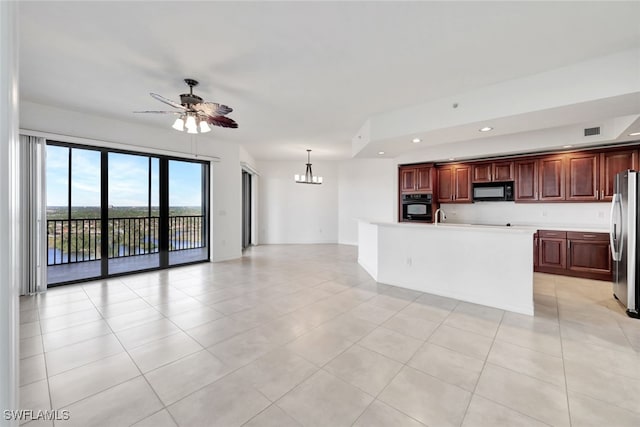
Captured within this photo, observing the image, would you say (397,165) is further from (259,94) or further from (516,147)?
(259,94)

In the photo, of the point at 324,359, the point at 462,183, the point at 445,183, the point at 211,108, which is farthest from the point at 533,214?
the point at 211,108

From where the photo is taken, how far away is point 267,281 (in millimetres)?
4625

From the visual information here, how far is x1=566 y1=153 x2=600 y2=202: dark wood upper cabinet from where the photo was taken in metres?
4.73

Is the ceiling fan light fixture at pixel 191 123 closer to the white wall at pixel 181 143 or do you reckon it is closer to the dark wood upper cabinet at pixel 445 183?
the white wall at pixel 181 143

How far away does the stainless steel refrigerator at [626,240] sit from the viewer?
318cm

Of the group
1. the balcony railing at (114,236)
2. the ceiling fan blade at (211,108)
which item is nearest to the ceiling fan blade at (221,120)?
the ceiling fan blade at (211,108)

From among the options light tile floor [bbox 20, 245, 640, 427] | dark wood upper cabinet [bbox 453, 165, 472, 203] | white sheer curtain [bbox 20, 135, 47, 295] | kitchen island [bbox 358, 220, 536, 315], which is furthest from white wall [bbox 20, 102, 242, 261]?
dark wood upper cabinet [bbox 453, 165, 472, 203]

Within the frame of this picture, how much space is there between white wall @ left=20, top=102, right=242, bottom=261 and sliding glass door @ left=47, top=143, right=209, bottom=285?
0.76 feet

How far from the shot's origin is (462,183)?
6.06 metres

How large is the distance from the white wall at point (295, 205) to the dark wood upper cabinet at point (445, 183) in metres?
3.58

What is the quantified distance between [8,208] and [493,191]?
6.72 m

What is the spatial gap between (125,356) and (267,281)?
2421 mm

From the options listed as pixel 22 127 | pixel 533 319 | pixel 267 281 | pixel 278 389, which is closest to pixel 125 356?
pixel 278 389

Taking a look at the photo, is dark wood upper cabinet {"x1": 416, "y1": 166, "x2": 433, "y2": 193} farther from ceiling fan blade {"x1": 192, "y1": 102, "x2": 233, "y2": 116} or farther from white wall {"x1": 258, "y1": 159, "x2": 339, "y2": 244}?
ceiling fan blade {"x1": 192, "y1": 102, "x2": 233, "y2": 116}
